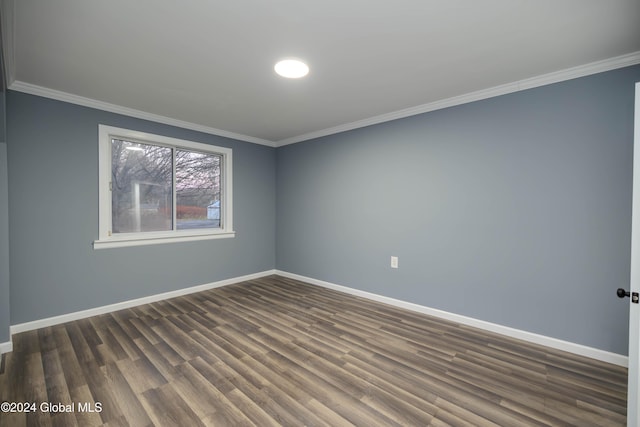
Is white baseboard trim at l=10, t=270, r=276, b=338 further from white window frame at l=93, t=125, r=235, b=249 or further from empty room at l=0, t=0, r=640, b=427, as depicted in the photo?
white window frame at l=93, t=125, r=235, b=249

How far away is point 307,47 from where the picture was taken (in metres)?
2.00

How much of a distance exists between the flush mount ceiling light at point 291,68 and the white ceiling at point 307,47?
0.07 m

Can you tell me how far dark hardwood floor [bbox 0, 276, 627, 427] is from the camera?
165 cm

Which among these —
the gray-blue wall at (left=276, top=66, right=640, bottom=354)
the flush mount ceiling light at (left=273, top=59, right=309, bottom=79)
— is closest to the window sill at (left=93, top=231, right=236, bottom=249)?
the gray-blue wall at (left=276, top=66, right=640, bottom=354)

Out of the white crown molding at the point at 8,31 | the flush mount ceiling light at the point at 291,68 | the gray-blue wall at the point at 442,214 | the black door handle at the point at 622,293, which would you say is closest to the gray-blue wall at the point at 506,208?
the gray-blue wall at the point at 442,214

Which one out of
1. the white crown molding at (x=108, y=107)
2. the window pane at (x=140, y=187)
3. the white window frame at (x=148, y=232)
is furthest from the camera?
the window pane at (x=140, y=187)

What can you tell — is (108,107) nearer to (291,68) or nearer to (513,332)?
(291,68)

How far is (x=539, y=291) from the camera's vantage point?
2486 millimetres

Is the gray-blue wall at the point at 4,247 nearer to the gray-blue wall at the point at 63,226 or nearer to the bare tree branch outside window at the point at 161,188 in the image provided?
the gray-blue wall at the point at 63,226

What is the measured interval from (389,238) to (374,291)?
29.5 inches

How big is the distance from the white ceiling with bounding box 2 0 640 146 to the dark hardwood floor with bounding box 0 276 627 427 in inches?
92.6

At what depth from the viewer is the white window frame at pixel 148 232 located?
312 centimetres

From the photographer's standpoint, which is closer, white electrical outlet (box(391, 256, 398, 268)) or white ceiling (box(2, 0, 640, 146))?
white ceiling (box(2, 0, 640, 146))

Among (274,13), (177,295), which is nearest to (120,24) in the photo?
(274,13)
